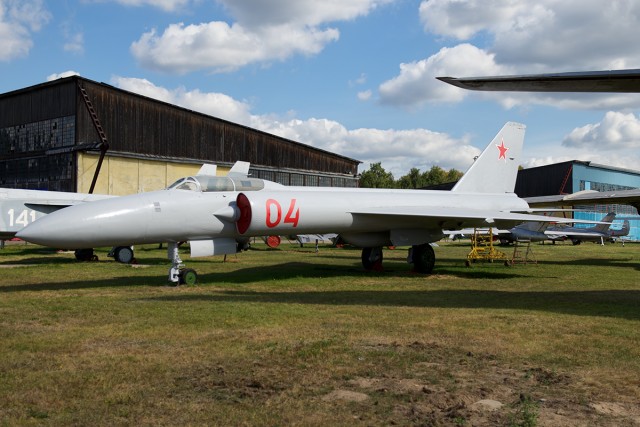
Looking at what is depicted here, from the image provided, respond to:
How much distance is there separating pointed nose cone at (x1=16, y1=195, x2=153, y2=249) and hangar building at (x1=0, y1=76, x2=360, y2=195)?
20.9 m

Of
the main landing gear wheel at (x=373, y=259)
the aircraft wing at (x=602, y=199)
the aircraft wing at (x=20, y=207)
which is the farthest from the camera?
the aircraft wing at (x=602, y=199)

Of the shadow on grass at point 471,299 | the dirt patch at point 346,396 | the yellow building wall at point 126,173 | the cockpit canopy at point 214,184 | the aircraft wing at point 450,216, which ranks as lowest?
the dirt patch at point 346,396

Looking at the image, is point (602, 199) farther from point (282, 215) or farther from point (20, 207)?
point (20, 207)

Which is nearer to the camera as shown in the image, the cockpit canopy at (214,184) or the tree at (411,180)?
→ the cockpit canopy at (214,184)

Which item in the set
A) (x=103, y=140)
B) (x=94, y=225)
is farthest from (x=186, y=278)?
(x=103, y=140)

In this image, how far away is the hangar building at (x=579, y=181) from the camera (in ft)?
162

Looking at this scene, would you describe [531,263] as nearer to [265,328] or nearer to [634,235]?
[265,328]

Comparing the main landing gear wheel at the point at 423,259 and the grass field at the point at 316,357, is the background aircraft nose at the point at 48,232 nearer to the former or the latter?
the grass field at the point at 316,357

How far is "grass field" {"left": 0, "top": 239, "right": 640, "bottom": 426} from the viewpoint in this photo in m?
3.98

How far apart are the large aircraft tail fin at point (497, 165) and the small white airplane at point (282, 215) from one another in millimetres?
30

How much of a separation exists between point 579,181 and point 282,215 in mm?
44744

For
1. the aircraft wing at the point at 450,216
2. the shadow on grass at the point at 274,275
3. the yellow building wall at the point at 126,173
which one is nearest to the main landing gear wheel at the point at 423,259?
the shadow on grass at the point at 274,275

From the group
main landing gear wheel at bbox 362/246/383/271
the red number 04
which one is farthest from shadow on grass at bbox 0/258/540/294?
the red number 04

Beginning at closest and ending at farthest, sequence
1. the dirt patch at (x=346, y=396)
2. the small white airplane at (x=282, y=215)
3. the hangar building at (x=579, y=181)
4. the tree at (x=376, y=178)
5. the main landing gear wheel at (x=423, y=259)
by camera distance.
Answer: the dirt patch at (x=346, y=396) < the small white airplane at (x=282, y=215) < the main landing gear wheel at (x=423, y=259) < the hangar building at (x=579, y=181) < the tree at (x=376, y=178)
